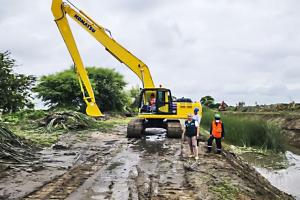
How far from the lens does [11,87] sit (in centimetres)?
1853

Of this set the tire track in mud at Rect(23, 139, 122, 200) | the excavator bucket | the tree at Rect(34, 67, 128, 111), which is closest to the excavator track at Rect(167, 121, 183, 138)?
the excavator bucket

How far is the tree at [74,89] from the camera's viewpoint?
29859mm

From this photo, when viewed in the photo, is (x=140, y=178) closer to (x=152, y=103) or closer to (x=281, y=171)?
(x=281, y=171)

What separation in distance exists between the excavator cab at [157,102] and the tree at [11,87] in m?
6.60

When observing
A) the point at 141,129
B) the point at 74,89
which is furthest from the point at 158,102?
the point at 74,89

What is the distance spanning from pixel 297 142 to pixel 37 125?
1361 cm

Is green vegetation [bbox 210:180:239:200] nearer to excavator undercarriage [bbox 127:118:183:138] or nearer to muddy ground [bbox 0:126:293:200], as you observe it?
muddy ground [bbox 0:126:293:200]

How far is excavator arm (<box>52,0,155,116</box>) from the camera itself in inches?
683

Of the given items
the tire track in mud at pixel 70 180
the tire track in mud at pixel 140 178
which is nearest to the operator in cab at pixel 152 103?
the tire track in mud at pixel 140 178

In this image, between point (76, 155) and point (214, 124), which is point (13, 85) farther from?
point (214, 124)

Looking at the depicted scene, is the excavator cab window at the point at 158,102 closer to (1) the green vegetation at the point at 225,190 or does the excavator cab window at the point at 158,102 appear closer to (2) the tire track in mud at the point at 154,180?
(2) the tire track in mud at the point at 154,180

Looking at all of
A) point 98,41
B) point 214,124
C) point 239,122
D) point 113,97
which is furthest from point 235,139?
point 113,97

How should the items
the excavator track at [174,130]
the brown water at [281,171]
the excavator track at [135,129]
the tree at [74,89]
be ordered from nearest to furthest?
the brown water at [281,171]
the excavator track at [174,130]
the excavator track at [135,129]
the tree at [74,89]

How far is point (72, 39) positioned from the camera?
17531mm
